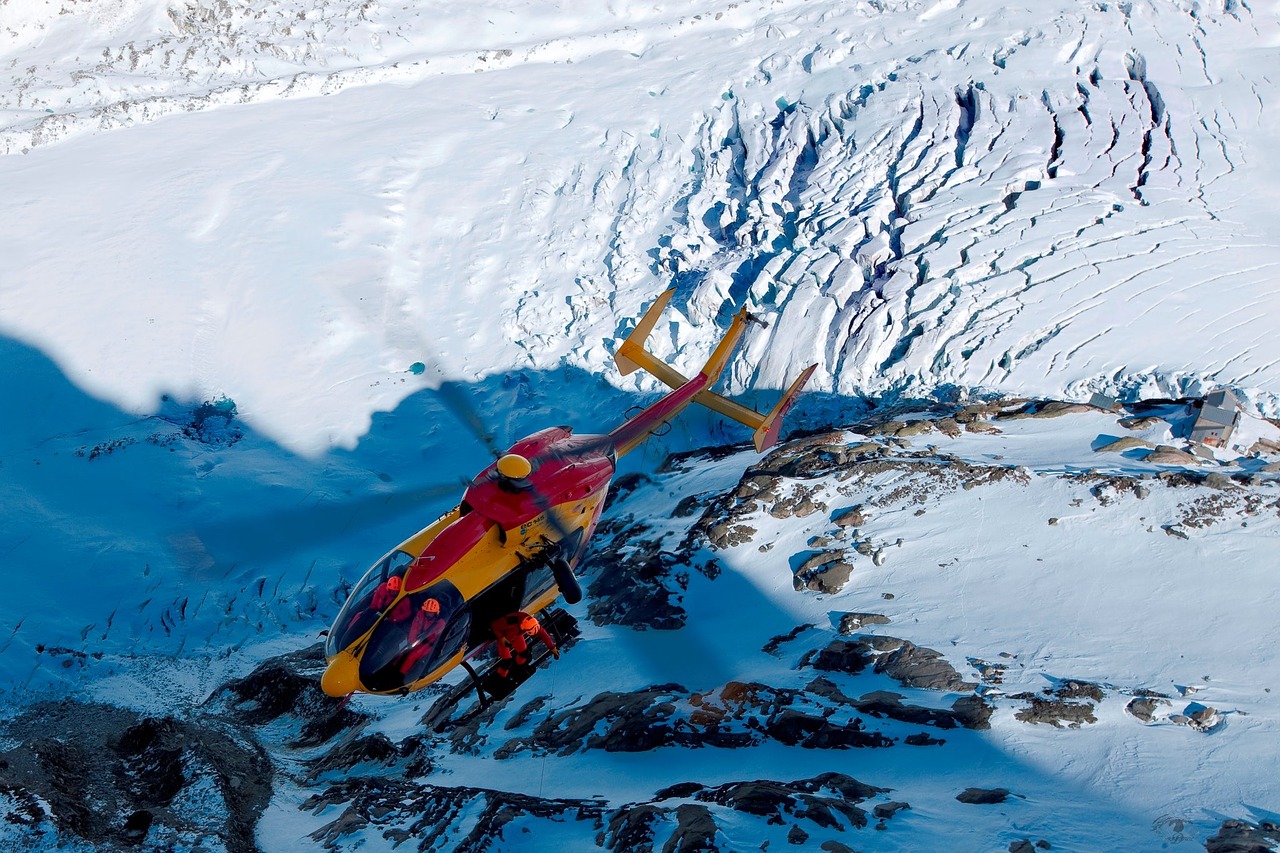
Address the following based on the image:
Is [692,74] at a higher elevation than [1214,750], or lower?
higher

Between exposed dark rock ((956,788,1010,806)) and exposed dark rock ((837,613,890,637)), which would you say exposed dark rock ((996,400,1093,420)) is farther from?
exposed dark rock ((956,788,1010,806))

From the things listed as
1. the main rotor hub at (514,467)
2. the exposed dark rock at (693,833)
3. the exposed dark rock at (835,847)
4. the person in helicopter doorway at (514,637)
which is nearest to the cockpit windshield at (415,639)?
the person in helicopter doorway at (514,637)

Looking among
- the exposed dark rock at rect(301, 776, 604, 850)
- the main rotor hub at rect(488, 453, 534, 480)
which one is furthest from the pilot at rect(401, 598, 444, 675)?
the exposed dark rock at rect(301, 776, 604, 850)

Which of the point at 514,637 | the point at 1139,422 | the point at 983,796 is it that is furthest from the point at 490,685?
the point at 1139,422

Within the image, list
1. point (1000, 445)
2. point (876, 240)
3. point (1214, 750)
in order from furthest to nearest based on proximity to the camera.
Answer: point (876, 240), point (1000, 445), point (1214, 750)

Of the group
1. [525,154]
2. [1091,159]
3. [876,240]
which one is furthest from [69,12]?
[1091,159]

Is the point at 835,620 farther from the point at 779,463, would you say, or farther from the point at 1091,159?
the point at 1091,159
